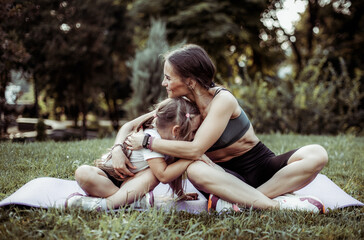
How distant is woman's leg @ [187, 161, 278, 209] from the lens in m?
2.34

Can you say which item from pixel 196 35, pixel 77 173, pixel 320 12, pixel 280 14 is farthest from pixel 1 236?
pixel 320 12

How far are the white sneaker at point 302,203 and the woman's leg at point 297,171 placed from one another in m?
0.09

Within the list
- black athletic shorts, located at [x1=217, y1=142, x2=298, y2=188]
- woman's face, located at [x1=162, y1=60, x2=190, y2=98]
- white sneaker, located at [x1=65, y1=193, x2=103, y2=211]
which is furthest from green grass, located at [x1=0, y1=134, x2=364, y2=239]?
woman's face, located at [x1=162, y1=60, x2=190, y2=98]

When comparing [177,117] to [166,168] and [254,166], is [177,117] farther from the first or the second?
[254,166]

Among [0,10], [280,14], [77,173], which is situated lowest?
[77,173]

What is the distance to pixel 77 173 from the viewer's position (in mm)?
A: 2365

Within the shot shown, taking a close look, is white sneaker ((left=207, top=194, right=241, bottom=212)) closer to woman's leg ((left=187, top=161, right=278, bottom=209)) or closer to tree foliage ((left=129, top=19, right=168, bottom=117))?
woman's leg ((left=187, top=161, right=278, bottom=209))

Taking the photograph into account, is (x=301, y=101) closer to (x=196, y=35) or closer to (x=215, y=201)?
(x=196, y=35)

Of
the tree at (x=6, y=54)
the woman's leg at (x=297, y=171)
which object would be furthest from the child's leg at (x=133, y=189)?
the tree at (x=6, y=54)

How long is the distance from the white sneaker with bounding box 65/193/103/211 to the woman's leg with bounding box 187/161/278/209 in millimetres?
727

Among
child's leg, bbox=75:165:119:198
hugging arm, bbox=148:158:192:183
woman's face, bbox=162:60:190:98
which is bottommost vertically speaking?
child's leg, bbox=75:165:119:198

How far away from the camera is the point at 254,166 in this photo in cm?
276

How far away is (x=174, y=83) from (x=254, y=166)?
40.7 inches

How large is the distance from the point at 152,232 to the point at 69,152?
100 inches
